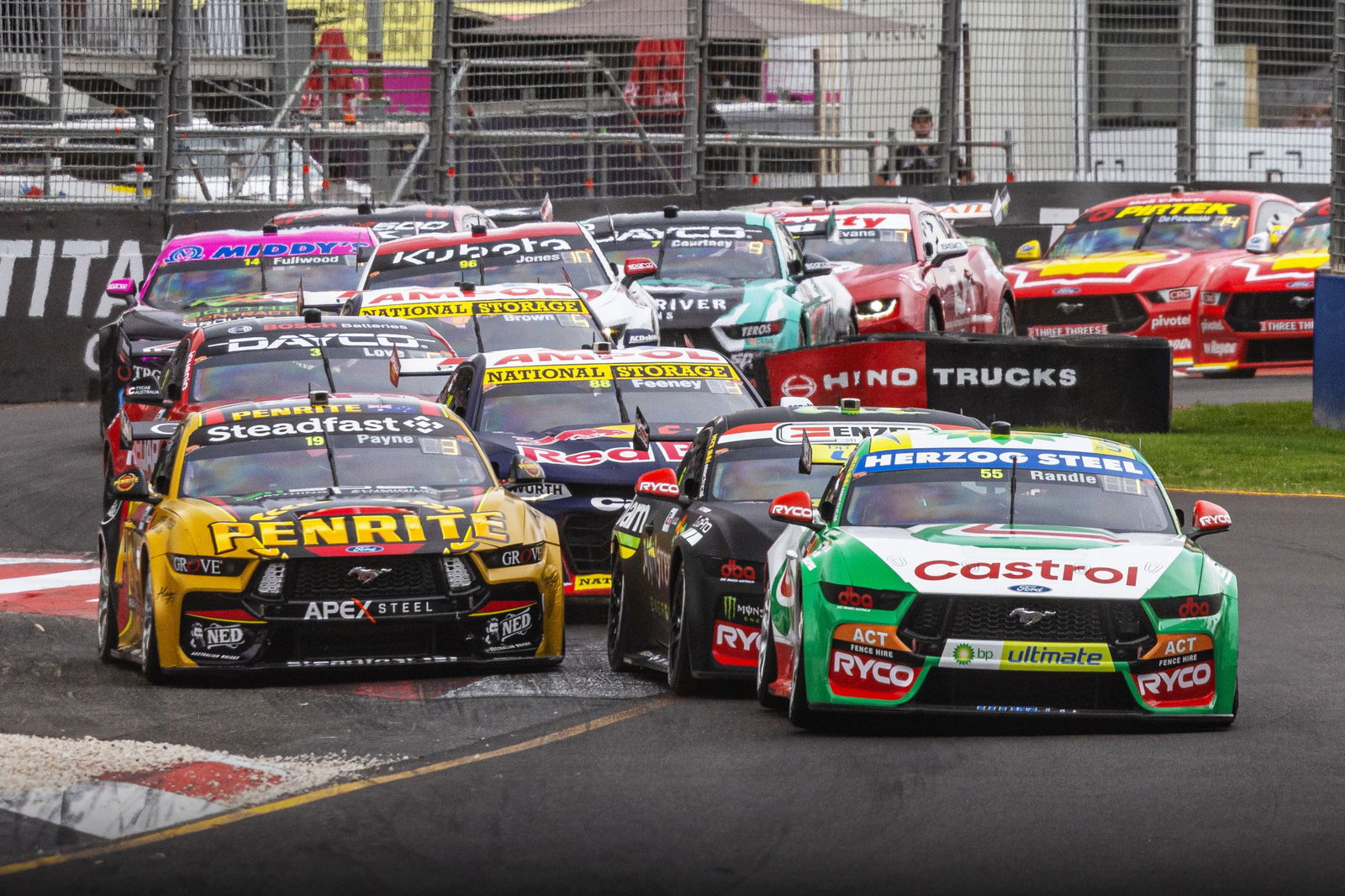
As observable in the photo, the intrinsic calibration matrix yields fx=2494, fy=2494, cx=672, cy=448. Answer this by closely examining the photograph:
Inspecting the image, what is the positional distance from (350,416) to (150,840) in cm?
526

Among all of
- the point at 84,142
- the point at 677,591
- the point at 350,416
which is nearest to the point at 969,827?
the point at 677,591

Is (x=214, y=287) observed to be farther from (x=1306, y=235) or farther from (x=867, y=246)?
(x=1306, y=235)

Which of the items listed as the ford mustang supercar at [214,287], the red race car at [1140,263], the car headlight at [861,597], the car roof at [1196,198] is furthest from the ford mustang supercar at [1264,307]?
the car headlight at [861,597]

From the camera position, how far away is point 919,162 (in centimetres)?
2852

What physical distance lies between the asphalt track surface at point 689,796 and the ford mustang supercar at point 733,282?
29.0 ft

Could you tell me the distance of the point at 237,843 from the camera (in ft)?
24.1

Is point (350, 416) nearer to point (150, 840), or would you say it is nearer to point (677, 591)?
point (677, 591)

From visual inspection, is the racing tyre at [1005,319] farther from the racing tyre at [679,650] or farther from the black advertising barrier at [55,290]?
the racing tyre at [679,650]

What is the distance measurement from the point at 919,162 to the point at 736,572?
1855 cm

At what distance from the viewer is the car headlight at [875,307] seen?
72.2 feet

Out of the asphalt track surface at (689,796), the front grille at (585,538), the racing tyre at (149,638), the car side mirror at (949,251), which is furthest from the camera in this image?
the car side mirror at (949,251)

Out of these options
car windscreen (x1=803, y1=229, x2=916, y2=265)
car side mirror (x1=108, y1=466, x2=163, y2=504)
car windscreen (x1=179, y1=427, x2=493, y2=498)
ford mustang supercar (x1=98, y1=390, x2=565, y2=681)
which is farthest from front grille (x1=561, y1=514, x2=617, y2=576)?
car windscreen (x1=803, y1=229, x2=916, y2=265)

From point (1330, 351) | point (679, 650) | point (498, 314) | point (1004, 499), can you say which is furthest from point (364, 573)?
point (1330, 351)

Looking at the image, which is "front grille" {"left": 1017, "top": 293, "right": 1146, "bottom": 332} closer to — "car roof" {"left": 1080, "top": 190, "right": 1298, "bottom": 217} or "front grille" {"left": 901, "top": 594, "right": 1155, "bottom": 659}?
"car roof" {"left": 1080, "top": 190, "right": 1298, "bottom": 217}
